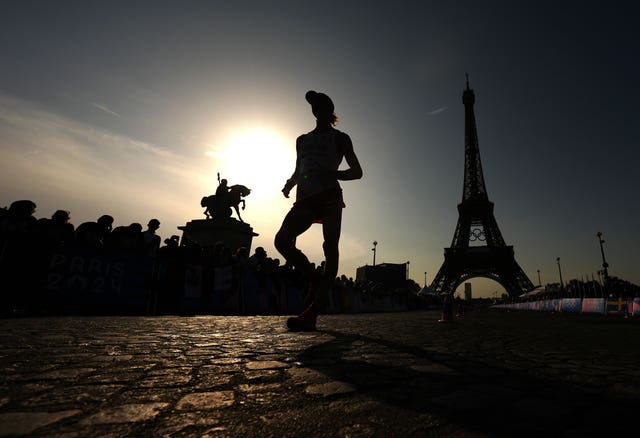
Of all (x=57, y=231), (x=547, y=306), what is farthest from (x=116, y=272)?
(x=547, y=306)

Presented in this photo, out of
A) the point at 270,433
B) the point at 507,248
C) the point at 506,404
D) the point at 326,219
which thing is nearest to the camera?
the point at 270,433

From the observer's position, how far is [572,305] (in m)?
23.1

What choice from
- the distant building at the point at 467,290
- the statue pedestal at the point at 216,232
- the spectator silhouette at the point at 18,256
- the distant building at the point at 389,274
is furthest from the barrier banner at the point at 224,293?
the distant building at the point at 467,290

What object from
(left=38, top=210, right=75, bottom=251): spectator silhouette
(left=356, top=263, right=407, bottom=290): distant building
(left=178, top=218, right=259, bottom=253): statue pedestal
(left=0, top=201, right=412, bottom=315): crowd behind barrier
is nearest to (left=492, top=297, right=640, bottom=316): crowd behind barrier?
(left=0, top=201, right=412, bottom=315): crowd behind barrier

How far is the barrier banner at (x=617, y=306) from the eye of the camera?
1638 cm

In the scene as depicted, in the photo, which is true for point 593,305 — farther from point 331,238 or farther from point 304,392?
point 304,392

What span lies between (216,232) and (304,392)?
13276mm

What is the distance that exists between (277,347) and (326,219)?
5.64 feet

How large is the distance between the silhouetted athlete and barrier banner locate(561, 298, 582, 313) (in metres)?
23.7

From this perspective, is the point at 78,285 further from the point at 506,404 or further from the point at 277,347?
the point at 506,404

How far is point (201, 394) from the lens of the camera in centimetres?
136

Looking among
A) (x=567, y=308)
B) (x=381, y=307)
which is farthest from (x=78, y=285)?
(x=567, y=308)

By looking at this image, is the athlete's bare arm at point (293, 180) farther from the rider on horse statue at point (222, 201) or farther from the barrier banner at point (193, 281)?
the rider on horse statue at point (222, 201)

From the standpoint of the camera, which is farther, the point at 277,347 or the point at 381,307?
the point at 381,307
